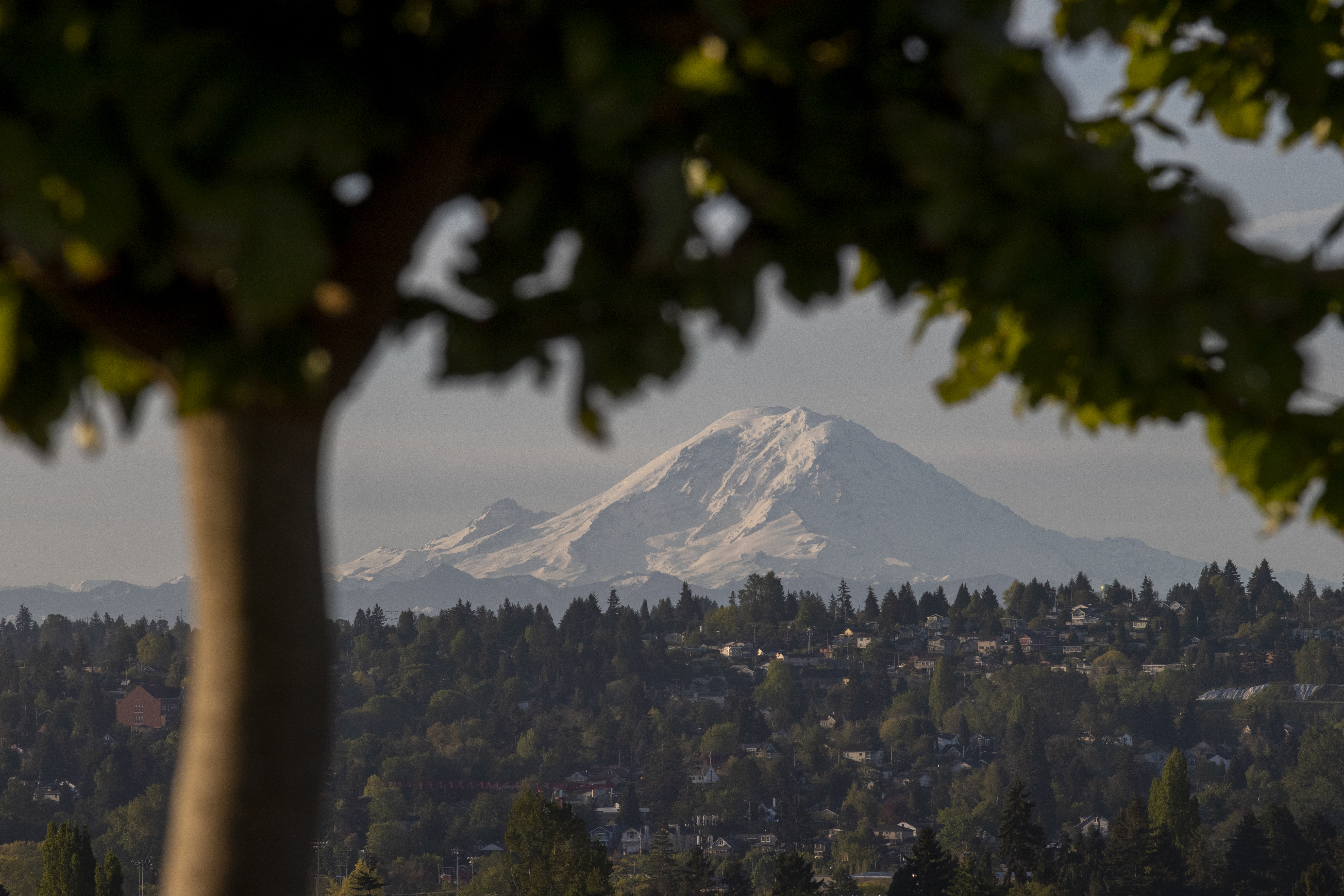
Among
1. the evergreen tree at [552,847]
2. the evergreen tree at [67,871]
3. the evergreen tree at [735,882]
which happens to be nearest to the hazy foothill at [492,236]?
the evergreen tree at [67,871]

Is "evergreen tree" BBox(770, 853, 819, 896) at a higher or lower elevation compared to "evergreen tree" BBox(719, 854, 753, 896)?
higher

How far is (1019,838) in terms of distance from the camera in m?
123

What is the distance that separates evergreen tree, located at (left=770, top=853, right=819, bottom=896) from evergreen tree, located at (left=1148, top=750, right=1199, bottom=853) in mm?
39566

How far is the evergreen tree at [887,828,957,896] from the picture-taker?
111 metres

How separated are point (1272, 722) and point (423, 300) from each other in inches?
8642

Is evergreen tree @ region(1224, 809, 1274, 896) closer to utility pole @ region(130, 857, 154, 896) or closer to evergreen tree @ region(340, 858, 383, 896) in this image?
evergreen tree @ region(340, 858, 383, 896)

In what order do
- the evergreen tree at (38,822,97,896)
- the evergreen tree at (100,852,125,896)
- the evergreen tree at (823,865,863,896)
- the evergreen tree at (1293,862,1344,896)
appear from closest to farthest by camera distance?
the evergreen tree at (100,852,125,896), the evergreen tree at (38,822,97,896), the evergreen tree at (1293,862,1344,896), the evergreen tree at (823,865,863,896)

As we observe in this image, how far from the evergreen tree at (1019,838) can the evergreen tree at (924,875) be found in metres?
11.2

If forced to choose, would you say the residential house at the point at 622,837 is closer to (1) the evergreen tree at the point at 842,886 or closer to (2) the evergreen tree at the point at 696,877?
(1) the evergreen tree at the point at 842,886

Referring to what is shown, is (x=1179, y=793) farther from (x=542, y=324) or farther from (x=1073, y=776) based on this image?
(x=542, y=324)

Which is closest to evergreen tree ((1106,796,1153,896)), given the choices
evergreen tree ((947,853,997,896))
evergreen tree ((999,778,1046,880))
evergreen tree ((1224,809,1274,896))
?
evergreen tree ((999,778,1046,880))

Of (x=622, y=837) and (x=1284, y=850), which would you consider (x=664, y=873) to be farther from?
(x=1284, y=850)

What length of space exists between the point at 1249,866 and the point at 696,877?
53.7 m

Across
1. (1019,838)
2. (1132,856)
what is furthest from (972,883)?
(1132,856)
